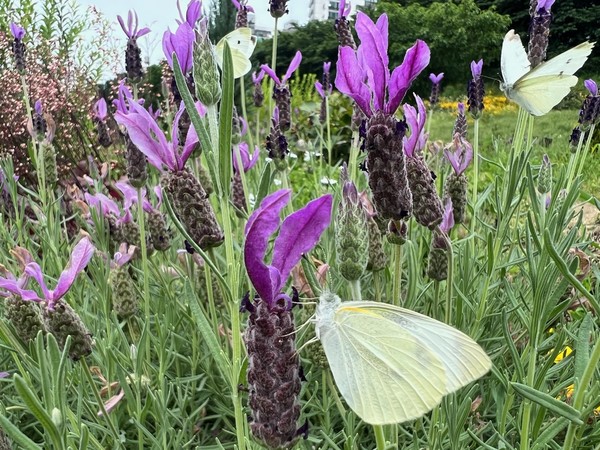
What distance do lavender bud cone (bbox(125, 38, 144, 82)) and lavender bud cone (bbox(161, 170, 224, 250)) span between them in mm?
1179

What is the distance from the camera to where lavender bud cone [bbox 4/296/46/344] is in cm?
119

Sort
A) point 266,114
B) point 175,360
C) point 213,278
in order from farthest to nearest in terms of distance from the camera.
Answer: point 266,114
point 175,360
point 213,278

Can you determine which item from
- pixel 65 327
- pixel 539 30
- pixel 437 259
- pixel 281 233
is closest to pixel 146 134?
pixel 65 327

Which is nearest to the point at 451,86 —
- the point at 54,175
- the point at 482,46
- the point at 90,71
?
the point at 482,46

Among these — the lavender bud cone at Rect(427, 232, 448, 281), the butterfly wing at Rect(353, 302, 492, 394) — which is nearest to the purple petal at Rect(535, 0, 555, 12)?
the lavender bud cone at Rect(427, 232, 448, 281)

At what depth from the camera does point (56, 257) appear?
1.95m

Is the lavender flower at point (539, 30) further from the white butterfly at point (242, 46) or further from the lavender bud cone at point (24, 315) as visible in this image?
the lavender bud cone at point (24, 315)

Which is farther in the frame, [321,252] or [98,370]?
[321,252]

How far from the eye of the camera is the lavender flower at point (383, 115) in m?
0.97

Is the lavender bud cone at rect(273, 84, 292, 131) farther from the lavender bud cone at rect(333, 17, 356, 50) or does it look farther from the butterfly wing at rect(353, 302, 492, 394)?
the butterfly wing at rect(353, 302, 492, 394)

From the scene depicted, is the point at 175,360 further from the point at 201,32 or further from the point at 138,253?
the point at 201,32

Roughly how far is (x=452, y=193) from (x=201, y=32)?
3.36 feet

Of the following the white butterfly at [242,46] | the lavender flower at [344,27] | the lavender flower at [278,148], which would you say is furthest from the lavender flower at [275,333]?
the lavender flower at [344,27]

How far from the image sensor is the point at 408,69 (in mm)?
971
